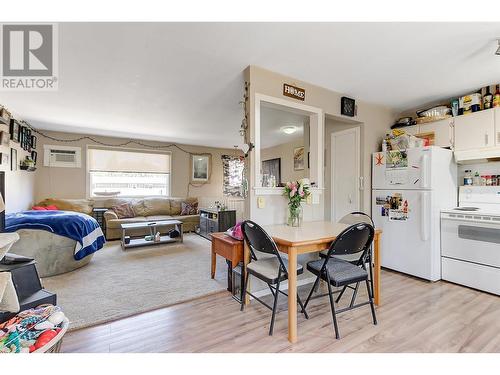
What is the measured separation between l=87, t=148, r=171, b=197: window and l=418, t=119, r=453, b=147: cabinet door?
545 centimetres

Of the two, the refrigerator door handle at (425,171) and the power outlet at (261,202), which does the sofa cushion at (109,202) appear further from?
the refrigerator door handle at (425,171)

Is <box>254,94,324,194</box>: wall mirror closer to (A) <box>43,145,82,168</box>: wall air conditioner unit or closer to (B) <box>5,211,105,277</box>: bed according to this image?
(B) <box>5,211,105,277</box>: bed

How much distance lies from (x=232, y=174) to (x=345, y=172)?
4.14m

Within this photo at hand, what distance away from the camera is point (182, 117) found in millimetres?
4066

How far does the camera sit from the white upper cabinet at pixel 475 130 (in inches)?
108

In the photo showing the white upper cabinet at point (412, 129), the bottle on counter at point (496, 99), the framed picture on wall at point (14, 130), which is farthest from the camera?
the framed picture on wall at point (14, 130)

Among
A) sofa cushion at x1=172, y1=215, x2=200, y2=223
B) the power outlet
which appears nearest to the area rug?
the power outlet

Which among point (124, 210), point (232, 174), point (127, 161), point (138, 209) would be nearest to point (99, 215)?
point (124, 210)

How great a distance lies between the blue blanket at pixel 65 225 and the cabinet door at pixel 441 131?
15.6 feet

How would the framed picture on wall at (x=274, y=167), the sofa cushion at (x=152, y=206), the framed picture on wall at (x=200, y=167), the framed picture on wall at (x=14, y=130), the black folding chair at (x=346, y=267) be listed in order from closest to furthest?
1. the black folding chair at (x=346, y=267)
2. the framed picture on wall at (x=14, y=130)
3. the sofa cushion at (x=152, y=206)
4. the framed picture on wall at (x=274, y=167)
5. the framed picture on wall at (x=200, y=167)

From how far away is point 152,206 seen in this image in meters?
5.62

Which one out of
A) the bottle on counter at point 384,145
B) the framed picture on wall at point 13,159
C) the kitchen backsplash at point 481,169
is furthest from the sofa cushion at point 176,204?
the kitchen backsplash at point 481,169
